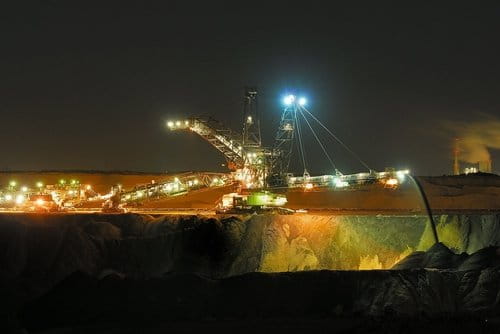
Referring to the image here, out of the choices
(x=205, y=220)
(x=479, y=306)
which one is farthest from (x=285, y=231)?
(x=479, y=306)

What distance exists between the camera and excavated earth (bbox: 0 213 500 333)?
102 ft

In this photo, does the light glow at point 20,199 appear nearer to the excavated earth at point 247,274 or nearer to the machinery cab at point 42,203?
the machinery cab at point 42,203

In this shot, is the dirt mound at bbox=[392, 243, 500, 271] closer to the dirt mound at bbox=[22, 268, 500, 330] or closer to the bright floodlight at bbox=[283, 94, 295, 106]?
the dirt mound at bbox=[22, 268, 500, 330]

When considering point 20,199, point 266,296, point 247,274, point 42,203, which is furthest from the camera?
point 20,199

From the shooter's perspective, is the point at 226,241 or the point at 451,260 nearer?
the point at 451,260

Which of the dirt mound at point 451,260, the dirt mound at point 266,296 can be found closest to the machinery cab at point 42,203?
the dirt mound at point 266,296

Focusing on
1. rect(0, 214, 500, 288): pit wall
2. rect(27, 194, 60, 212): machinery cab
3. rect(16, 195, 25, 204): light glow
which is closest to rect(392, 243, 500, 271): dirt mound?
rect(0, 214, 500, 288): pit wall

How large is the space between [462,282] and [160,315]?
1442cm

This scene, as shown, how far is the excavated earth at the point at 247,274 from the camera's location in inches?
1220

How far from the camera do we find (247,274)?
36.0m

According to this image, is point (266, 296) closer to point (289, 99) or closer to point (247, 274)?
point (247, 274)

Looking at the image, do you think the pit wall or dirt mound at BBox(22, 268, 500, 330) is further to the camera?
the pit wall

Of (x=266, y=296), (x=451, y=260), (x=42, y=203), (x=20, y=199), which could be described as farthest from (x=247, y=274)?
(x=20, y=199)

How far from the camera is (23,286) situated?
40.9m
